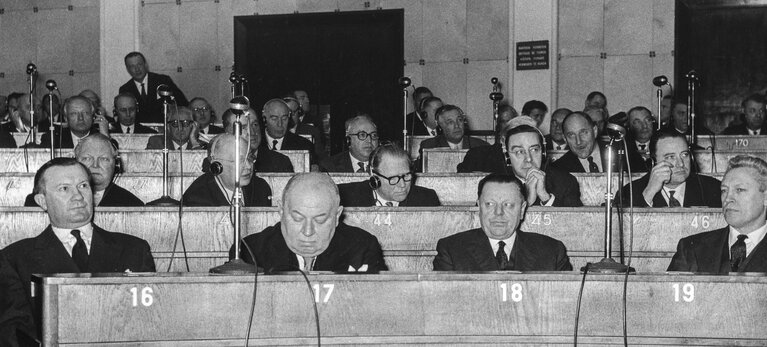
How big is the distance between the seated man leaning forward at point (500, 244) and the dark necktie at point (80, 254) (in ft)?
5.27

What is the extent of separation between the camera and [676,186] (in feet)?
21.0

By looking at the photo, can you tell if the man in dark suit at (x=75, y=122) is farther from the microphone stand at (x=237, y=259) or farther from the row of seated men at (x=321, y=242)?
the microphone stand at (x=237, y=259)

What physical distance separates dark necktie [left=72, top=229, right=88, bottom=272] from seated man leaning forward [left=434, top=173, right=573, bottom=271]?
161cm

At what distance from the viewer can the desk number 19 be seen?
3336mm

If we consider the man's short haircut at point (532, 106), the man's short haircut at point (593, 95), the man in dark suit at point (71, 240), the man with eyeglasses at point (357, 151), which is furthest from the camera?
the man's short haircut at point (593, 95)

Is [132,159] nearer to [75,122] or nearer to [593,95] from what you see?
[75,122]

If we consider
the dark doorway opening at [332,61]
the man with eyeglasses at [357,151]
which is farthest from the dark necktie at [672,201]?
the dark doorway opening at [332,61]

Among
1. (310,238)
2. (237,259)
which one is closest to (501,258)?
(310,238)

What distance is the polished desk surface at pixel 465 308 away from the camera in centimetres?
339

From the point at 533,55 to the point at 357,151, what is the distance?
4.48 metres

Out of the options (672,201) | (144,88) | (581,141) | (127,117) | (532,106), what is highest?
(144,88)

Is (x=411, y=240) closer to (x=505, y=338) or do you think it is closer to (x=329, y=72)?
(x=505, y=338)

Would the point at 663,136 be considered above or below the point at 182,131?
below

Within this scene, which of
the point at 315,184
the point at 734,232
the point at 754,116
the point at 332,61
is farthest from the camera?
the point at 332,61
